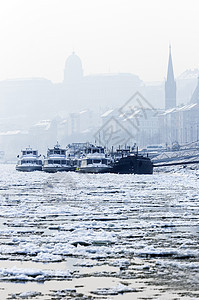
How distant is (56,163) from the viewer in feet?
371

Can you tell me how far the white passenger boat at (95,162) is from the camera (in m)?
96.8

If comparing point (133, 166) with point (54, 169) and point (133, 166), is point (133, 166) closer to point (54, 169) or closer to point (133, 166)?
point (133, 166)

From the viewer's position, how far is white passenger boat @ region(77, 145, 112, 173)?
3812 inches

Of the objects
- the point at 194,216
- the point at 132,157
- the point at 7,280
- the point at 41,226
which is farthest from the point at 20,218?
the point at 132,157

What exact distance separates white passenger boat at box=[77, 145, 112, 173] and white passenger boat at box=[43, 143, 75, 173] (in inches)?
255

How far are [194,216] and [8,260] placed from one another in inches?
411

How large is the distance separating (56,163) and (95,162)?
1433 centimetres

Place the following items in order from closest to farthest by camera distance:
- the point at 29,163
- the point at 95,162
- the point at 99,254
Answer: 1. the point at 99,254
2. the point at 95,162
3. the point at 29,163

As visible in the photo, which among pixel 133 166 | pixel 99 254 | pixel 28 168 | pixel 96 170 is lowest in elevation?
pixel 99 254

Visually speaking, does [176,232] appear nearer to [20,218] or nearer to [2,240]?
[2,240]

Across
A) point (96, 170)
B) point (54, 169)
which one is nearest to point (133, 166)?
point (96, 170)

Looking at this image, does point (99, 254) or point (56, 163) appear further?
point (56, 163)

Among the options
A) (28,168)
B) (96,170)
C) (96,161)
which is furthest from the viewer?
(28,168)

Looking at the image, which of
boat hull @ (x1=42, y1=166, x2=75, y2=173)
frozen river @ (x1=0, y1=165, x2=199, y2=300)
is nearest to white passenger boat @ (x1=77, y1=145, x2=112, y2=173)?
boat hull @ (x1=42, y1=166, x2=75, y2=173)
